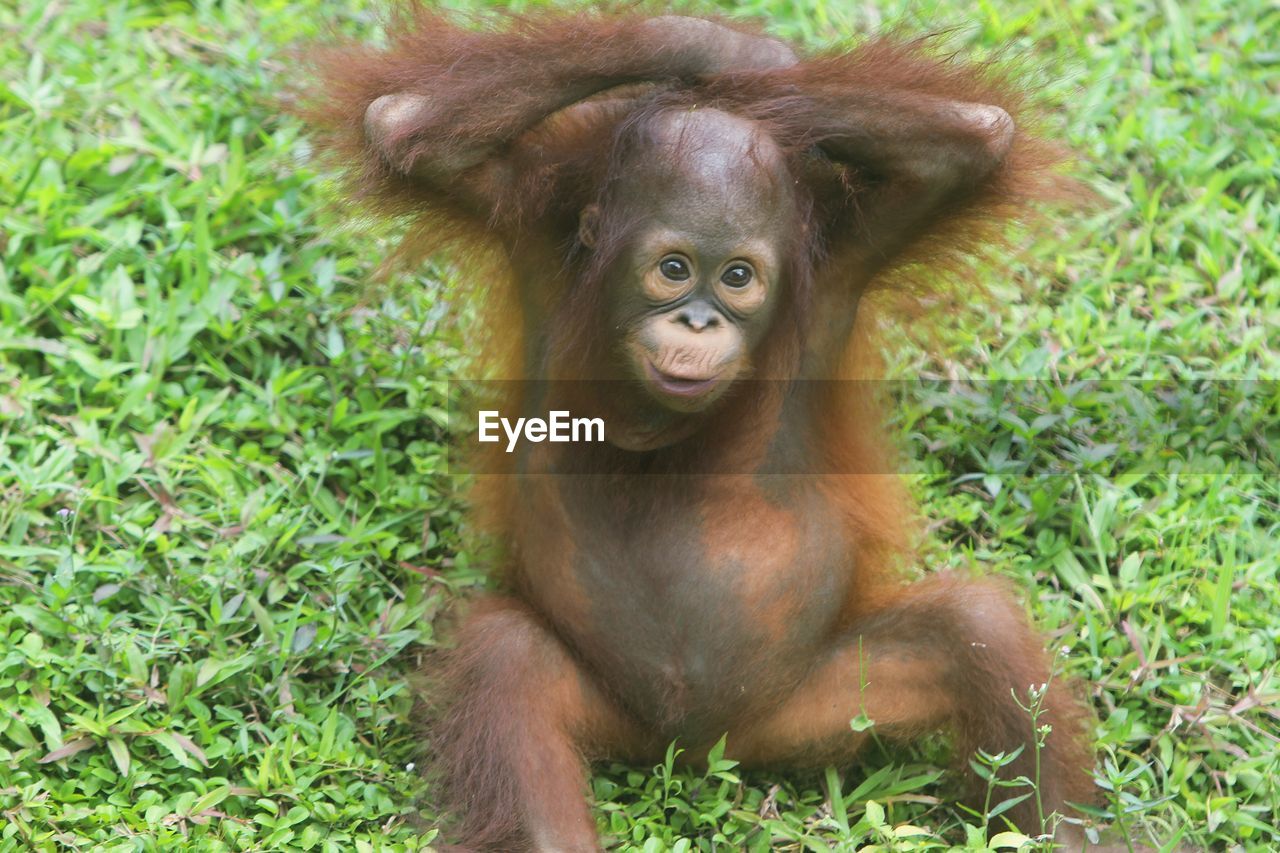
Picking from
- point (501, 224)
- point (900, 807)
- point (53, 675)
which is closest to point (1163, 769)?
point (900, 807)

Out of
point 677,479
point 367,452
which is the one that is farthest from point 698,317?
point 367,452

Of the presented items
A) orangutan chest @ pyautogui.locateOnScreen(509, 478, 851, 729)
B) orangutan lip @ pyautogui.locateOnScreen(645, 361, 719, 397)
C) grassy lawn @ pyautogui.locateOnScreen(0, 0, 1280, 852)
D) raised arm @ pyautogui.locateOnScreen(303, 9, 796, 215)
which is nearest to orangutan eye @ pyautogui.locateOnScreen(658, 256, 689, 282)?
orangutan lip @ pyautogui.locateOnScreen(645, 361, 719, 397)

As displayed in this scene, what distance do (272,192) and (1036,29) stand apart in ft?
8.80

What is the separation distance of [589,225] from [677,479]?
63 cm

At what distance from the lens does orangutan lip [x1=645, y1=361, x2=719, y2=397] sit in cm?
371

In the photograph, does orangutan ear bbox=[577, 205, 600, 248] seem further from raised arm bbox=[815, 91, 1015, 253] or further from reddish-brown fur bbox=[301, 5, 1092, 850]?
raised arm bbox=[815, 91, 1015, 253]

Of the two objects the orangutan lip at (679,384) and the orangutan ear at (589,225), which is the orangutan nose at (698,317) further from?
the orangutan ear at (589,225)

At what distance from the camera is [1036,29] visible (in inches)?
244

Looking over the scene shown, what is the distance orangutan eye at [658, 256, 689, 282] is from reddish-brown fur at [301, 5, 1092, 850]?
0.11 m

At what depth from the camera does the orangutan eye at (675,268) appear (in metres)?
3.80

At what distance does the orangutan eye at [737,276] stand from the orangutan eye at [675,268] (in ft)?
0.27

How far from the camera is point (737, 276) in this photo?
12.5 feet

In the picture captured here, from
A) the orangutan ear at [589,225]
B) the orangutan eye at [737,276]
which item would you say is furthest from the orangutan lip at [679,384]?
the orangutan ear at [589,225]

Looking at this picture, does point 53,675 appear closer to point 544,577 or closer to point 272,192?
point 544,577
